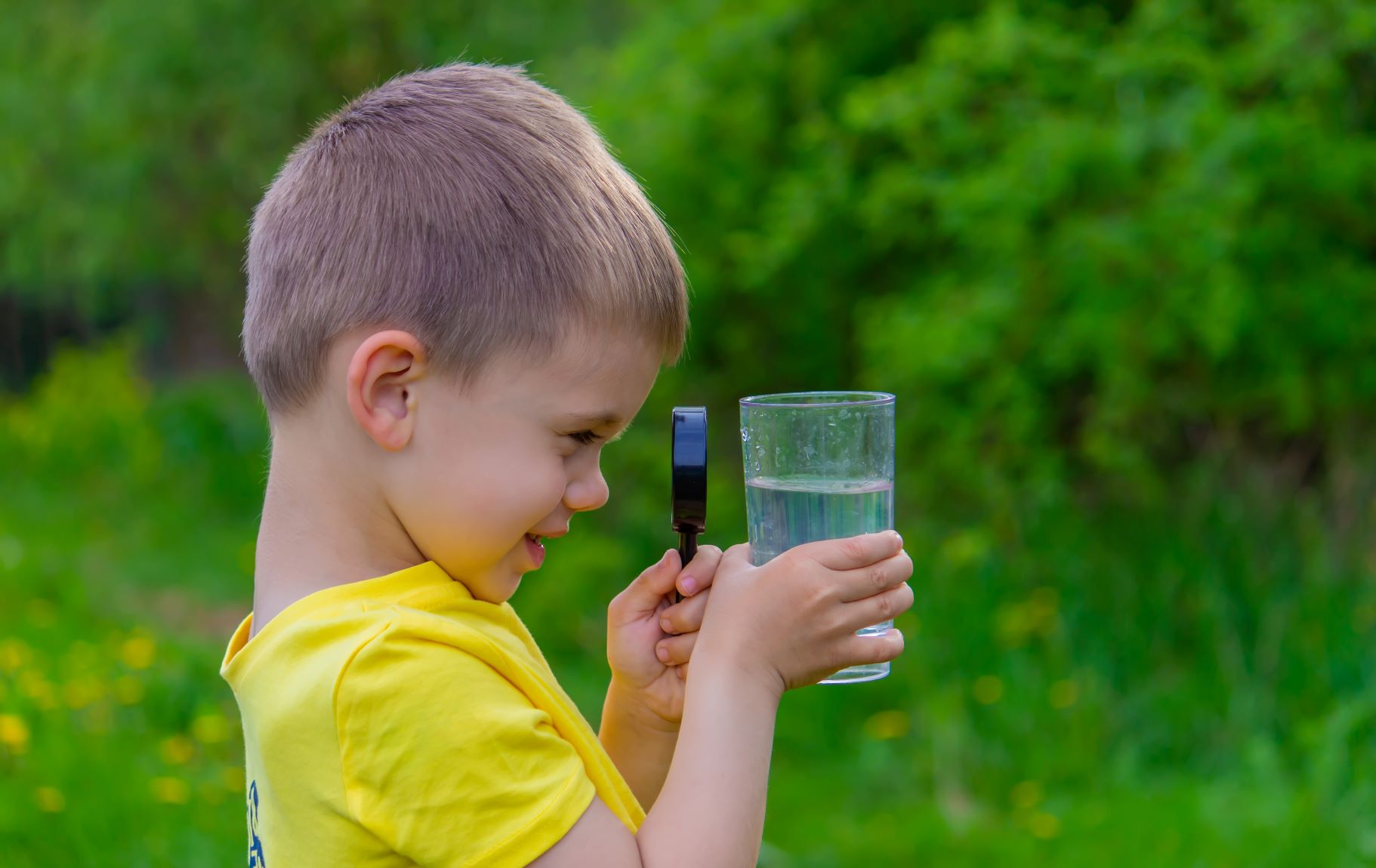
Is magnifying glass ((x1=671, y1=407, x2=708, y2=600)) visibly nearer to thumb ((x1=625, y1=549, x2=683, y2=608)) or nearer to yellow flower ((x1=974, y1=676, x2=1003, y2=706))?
thumb ((x1=625, y1=549, x2=683, y2=608))

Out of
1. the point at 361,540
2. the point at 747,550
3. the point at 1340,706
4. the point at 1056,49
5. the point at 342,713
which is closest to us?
the point at 342,713

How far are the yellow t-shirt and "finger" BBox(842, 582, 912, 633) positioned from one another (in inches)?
14.7

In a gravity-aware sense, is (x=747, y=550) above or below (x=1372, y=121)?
below

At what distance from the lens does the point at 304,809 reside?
1.33 meters

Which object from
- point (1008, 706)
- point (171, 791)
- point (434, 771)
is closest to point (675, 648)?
point (434, 771)

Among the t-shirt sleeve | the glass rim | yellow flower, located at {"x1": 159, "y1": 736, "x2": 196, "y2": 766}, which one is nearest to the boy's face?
the t-shirt sleeve

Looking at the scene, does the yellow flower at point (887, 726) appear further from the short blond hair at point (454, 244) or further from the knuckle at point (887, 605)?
the short blond hair at point (454, 244)

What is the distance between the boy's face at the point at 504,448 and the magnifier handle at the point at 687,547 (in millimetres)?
232

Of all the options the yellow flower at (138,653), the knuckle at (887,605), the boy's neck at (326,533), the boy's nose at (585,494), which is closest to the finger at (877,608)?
the knuckle at (887,605)

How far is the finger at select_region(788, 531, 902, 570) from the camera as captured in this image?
1.56m

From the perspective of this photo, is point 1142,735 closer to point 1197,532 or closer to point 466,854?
point 1197,532

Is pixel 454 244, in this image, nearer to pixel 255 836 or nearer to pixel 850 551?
pixel 850 551

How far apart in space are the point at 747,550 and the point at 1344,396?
3.12 metres

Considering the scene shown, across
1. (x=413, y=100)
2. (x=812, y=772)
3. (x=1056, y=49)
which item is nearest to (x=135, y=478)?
(x=812, y=772)
